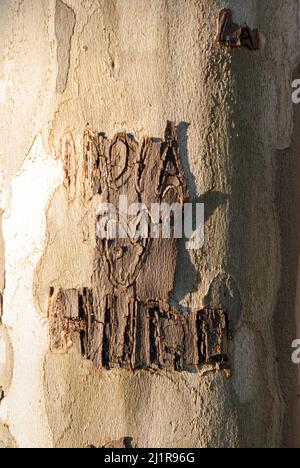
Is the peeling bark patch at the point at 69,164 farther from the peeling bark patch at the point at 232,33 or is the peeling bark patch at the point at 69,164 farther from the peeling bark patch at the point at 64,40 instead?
the peeling bark patch at the point at 232,33

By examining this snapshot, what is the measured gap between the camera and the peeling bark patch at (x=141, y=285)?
1.06 m

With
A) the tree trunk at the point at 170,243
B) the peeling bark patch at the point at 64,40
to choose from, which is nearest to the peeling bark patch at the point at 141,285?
the tree trunk at the point at 170,243

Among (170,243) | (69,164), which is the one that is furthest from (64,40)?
(170,243)

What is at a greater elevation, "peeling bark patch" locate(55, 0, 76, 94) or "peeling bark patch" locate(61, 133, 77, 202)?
"peeling bark patch" locate(55, 0, 76, 94)

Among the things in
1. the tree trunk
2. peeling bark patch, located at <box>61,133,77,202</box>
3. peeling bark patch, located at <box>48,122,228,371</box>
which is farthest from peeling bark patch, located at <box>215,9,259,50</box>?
peeling bark patch, located at <box>61,133,77,202</box>

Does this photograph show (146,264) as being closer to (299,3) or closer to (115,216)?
(115,216)

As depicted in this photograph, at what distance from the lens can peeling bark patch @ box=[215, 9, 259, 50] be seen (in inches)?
42.0

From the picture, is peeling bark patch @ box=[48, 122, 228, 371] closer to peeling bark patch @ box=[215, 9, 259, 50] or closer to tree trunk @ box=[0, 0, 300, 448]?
tree trunk @ box=[0, 0, 300, 448]

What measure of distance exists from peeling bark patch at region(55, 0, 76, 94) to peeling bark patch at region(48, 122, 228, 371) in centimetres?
12

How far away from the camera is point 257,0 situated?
42.8 inches

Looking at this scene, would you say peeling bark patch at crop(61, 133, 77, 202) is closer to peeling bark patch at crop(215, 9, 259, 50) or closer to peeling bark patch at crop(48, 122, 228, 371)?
peeling bark patch at crop(48, 122, 228, 371)

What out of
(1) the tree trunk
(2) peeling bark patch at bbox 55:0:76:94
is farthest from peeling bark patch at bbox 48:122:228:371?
(2) peeling bark patch at bbox 55:0:76:94

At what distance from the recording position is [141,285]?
1.06 metres

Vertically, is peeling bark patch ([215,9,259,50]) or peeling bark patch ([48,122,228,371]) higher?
peeling bark patch ([215,9,259,50])
